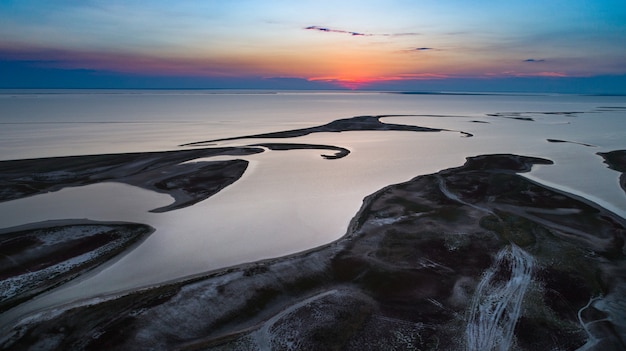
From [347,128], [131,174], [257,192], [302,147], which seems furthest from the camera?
[347,128]

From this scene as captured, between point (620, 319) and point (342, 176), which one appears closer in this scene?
point (620, 319)

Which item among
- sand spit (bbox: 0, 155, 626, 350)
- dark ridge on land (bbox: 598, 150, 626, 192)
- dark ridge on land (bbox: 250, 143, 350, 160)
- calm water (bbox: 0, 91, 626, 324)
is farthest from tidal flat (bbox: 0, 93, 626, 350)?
dark ridge on land (bbox: 250, 143, 350, 160)

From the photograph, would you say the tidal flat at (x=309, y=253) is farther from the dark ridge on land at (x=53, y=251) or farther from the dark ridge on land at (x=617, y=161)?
the dark ridge on land at (x=617, y=161)

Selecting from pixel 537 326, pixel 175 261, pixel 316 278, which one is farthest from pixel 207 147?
pixel 537 326

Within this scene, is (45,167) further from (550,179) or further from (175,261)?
(550,179)

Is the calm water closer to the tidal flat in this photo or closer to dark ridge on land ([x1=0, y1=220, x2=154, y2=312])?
the tidal flat

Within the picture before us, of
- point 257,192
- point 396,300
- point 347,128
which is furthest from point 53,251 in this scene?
point 347,128

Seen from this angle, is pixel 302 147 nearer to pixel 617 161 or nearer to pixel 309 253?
pixel 309 253
